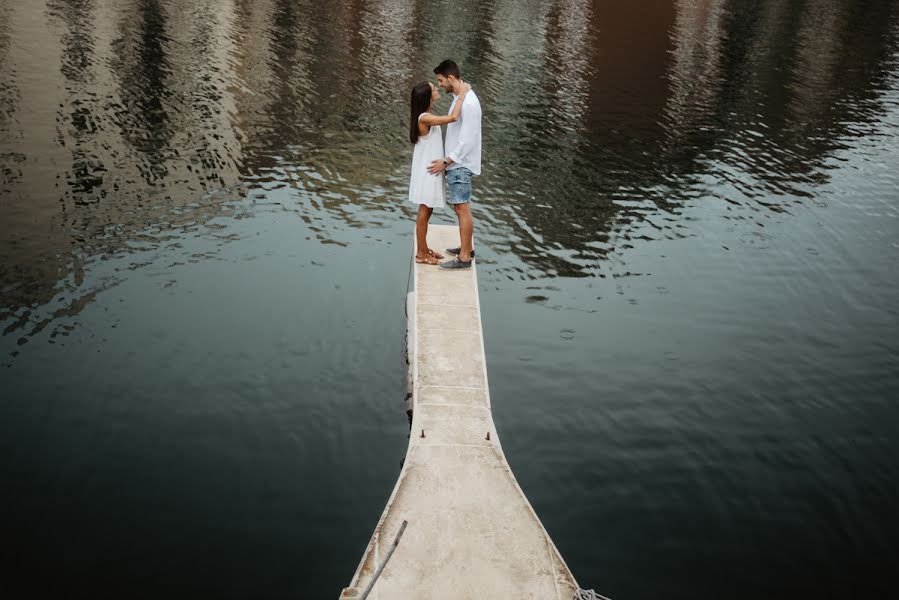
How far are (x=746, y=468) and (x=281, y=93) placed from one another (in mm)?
17766

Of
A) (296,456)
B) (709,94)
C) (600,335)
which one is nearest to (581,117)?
(709,94)

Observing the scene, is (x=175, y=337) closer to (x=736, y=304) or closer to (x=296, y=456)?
(x=296, y=456)

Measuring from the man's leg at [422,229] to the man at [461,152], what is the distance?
1.19 feet

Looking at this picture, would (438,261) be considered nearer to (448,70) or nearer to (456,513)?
(448,70)

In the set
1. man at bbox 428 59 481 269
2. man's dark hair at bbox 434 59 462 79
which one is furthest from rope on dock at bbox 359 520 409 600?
man's dark hair at bbox 434 59 462 79

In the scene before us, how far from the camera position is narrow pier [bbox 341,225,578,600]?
5668 millimetres

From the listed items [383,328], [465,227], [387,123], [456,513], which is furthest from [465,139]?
[387,123]

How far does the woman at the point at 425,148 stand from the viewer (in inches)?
347

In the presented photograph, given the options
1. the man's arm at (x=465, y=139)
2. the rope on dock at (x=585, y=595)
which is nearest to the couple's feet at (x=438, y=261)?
the man's arm at (x=465, y=139)

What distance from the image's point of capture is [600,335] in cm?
1138

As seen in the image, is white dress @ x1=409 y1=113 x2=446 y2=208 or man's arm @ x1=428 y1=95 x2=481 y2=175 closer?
man's arm @ x1=428 y1=95 x2=481 y2=175

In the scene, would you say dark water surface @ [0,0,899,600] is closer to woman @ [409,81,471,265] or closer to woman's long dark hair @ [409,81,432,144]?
woman @ [409,81,471,265]

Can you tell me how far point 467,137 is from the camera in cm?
902

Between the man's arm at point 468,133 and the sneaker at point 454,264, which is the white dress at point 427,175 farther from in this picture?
the sneaker at point 454,264
